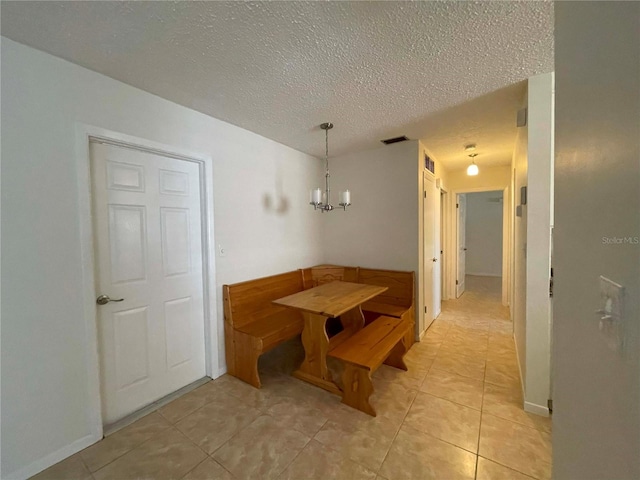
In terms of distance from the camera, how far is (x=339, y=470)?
4.65 ft

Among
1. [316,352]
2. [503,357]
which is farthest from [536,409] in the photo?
[316,352]

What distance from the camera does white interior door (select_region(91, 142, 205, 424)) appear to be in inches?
69.4

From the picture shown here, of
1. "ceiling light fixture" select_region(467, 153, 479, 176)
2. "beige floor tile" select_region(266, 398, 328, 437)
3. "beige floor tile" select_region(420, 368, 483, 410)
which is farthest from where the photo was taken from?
"ceiling light fixture" select_region(467, 153, 479, 176)

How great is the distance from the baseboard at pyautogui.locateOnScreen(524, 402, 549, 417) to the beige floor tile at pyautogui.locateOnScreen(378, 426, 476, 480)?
705mm

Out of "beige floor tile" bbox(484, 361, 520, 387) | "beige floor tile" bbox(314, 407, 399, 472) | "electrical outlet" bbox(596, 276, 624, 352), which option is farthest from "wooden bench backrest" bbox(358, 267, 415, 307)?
"electrical outlet" bbox(596, 276, 624, 352)

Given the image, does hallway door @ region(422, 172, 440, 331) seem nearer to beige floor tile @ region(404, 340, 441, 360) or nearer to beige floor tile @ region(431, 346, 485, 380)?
beige floor tile @ region(404, 340, 441, 360)

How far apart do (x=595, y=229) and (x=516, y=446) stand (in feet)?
5.51

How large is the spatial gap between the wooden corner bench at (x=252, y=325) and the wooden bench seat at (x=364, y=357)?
58 cm

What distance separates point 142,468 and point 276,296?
1651 millimetres

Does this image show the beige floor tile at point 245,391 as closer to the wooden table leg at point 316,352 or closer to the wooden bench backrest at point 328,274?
the wooden table leg at point 316,352

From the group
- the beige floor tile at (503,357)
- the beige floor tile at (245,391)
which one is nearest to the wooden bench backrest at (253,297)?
the beige floor tile at (245,391)

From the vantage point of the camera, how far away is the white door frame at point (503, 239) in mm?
4145

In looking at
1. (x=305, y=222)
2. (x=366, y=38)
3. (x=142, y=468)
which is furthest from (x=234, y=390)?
(x=366, y=38)

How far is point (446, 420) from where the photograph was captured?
1771mm
